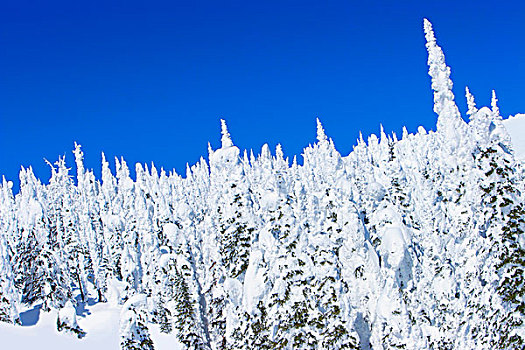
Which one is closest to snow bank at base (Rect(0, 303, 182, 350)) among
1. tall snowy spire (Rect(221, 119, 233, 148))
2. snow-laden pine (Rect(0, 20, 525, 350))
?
snow-laden pine (Rect(0, 20, 525, 350))

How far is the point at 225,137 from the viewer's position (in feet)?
77.4

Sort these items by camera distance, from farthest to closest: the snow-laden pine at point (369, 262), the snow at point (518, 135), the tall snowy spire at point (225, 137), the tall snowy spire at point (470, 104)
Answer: the snow at point (518, 135) → the tall snowy spire at point (225, 137) → the tall snowy spire at point (470, 104) → the snow-laden pine at point (369, 262)

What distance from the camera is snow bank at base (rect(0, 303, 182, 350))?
3703 centimetres

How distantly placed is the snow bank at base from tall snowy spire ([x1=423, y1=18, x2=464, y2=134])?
3014 centimetres

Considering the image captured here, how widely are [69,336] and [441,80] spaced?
34941 mm

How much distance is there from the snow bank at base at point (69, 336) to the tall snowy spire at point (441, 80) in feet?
98.9

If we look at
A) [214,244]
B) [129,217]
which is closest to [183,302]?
[214,244]

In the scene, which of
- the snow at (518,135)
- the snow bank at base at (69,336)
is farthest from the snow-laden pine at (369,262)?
the snow at (518,135)

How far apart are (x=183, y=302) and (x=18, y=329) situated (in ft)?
53.9

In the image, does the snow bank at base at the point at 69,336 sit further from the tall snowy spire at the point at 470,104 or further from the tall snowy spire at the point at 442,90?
the tall snowy spire at the point at 470,104

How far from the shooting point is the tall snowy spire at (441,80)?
17.4 m

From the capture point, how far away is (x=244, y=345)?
20.7m

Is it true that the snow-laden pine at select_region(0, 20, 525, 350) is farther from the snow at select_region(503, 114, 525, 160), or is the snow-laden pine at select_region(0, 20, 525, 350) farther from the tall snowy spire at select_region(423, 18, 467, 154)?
the snow at select_region(503, 114, 525, 160)

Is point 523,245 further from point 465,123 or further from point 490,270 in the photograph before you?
point 465,123
